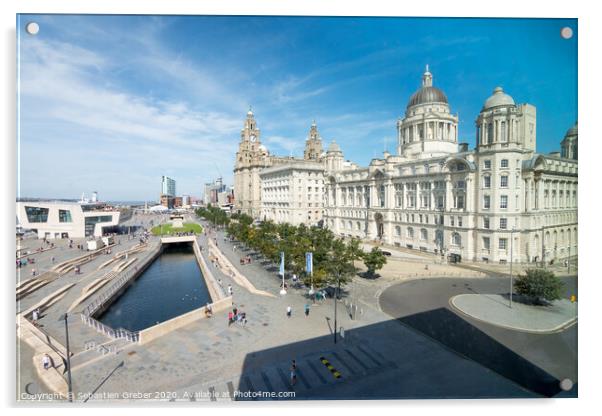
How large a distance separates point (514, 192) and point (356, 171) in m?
28.9

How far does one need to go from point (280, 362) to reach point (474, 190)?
36.9 metres

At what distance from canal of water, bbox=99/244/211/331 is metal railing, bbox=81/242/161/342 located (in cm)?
105

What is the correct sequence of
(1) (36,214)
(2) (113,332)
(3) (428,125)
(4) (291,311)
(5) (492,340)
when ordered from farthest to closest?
(1) (36,214)
(3) (428,125)
(4) (291,311)
(2) (113,332)
(5) (492,340)

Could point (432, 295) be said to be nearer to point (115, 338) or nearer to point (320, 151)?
point (115, 338)

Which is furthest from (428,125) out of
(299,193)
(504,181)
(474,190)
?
(299,193)

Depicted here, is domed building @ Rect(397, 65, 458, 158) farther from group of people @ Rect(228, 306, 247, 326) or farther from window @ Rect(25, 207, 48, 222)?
window @ Rect(25, 207, 48, 222)

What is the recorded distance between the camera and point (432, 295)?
27.4 metres

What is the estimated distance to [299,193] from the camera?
81.2 m

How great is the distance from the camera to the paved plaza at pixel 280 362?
1314cm

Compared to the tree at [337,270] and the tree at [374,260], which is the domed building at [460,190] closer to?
the tree at [374,260]

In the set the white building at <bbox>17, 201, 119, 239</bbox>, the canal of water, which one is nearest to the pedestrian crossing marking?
the canal of water

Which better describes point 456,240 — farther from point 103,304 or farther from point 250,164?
point 250,164

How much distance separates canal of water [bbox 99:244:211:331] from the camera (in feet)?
85.4

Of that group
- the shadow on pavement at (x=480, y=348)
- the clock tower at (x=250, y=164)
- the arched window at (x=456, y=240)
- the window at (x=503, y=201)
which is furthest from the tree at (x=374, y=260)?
the clock tower at (x=250, y=164)
